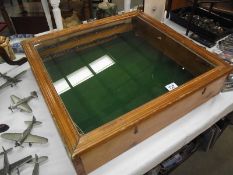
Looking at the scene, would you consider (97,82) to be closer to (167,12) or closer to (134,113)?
(134,113)

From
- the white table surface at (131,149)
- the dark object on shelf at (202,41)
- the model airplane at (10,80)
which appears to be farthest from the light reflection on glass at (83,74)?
the dark object on shelf at (202,41)

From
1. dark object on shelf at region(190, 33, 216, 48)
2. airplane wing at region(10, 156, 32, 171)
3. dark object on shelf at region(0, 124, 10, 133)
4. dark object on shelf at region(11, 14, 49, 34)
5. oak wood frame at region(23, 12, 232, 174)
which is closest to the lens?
oak wood frame at region(23, 12, 232, 174)

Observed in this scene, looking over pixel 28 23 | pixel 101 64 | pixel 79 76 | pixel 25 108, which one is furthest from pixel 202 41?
pixel 28 23

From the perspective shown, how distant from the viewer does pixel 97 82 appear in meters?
0.76

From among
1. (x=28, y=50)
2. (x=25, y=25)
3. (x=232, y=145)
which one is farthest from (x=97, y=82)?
(x=25, y=25)

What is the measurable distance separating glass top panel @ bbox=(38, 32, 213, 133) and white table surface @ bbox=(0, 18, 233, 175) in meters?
0.15

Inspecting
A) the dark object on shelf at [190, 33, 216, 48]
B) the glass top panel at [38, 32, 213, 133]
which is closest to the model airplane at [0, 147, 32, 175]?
the glass top panel at [38, 32, 213, 133]

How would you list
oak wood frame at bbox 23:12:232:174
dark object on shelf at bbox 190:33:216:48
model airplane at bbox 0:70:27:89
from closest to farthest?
oak wood frame at bbox 23:12:232:174 < model airplane at bbox 0:70:27:89 < dark object on shelf at bbox 190:33:216:48

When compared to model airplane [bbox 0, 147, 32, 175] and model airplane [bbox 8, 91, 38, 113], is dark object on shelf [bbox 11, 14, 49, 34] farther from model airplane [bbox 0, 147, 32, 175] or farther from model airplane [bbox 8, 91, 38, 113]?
model airplane [bbox 0, 147, 32, 175]

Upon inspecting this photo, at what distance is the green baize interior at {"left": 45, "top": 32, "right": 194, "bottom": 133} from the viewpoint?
25.8 inches

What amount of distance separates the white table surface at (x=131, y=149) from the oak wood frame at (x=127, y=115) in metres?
0.03

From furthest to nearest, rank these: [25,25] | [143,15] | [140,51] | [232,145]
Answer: [25,25]
[232,145]
[143,15]
[140,51]

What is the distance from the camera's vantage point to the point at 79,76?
77cm

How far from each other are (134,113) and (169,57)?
1.28ft
